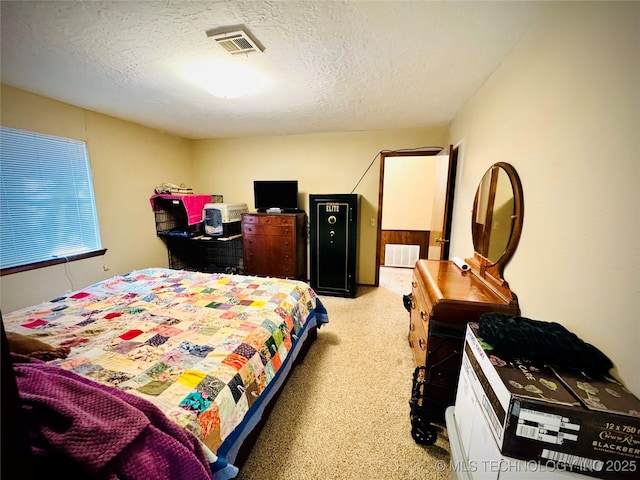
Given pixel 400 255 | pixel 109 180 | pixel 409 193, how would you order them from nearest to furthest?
pixel 109 180, pixel 409 193, pixel 400 255

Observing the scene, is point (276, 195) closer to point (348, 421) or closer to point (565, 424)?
point (348, 421)

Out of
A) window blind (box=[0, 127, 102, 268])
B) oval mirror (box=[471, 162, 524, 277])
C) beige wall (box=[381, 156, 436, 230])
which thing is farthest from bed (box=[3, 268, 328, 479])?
beige wall (box=[381, 156, 436, 230])

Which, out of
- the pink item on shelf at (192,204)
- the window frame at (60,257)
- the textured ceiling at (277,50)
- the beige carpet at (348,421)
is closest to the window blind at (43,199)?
the window frame at (60,257)

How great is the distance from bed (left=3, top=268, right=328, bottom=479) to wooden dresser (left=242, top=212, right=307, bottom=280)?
142cm

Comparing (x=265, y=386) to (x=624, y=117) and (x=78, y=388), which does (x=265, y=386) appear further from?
(x=624, y=117)

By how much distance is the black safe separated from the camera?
347cm

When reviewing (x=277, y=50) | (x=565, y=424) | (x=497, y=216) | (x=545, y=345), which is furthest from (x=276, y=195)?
(x=565, y=424)

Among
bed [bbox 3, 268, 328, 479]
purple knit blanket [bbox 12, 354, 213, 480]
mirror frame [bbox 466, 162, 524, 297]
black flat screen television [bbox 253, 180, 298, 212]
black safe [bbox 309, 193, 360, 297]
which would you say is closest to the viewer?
purple knit blanket [bbox 12, 354, 213, 480]

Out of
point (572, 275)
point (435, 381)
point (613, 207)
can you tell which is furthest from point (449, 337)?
point (613, 207)

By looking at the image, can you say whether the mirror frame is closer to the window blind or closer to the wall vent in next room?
the wall vent in next room

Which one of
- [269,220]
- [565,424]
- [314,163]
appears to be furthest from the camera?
[314,163]

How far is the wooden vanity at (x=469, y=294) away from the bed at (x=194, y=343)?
3.13 ft

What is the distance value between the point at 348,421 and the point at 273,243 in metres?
2.60

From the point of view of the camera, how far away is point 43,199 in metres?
2.49
